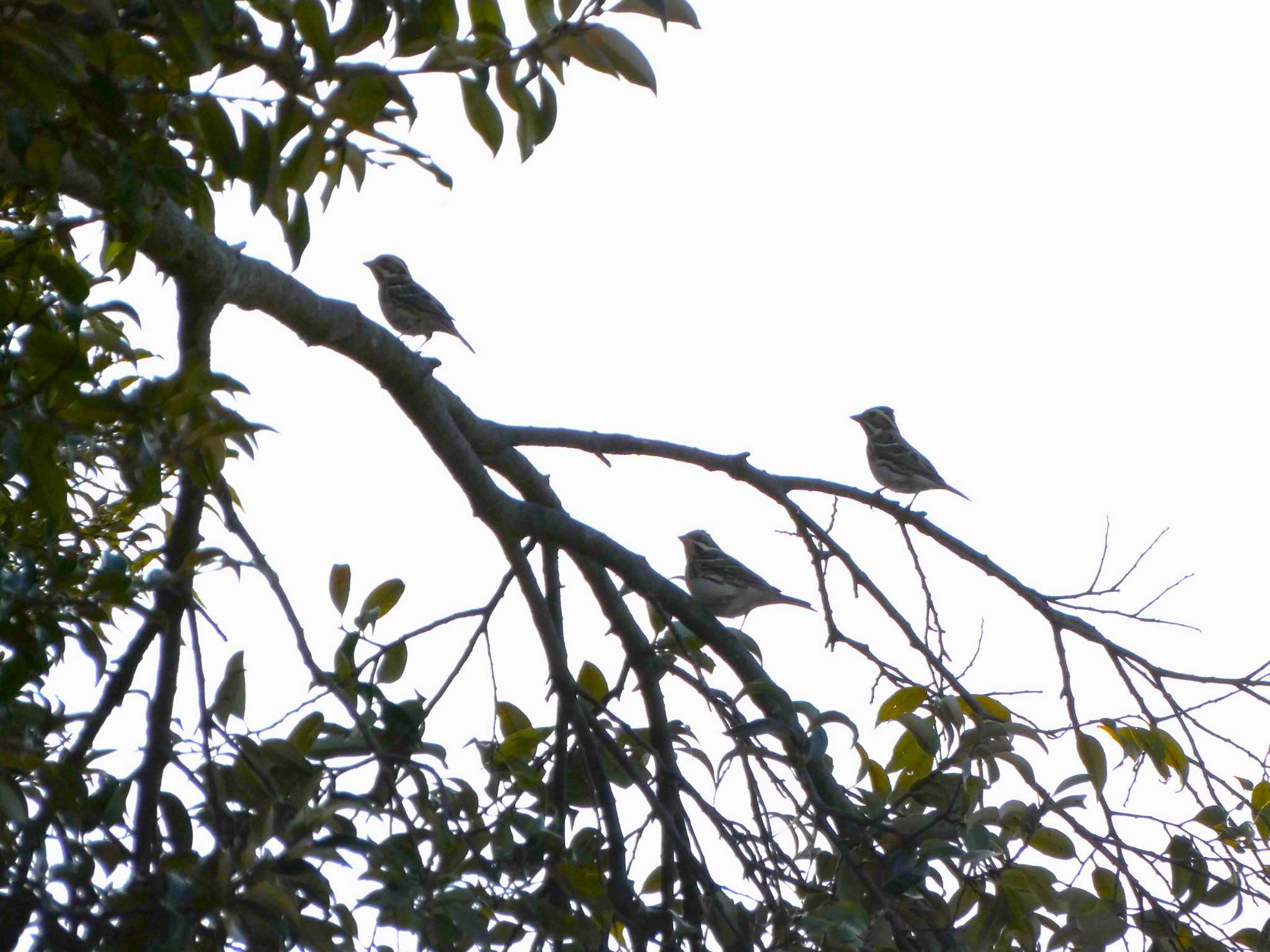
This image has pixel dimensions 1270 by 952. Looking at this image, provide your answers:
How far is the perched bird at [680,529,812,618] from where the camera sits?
335 inches

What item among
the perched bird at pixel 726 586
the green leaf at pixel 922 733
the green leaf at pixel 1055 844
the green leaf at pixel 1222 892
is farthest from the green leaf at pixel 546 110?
the perched bird at pixel 726 586

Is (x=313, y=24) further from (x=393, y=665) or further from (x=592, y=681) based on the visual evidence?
(x=592, y=681)

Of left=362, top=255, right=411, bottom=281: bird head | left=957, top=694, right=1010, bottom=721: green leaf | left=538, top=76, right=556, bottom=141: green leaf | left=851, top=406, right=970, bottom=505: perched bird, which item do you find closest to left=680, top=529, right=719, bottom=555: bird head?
left=851, top=406, right=970, bottom=505: perched bird

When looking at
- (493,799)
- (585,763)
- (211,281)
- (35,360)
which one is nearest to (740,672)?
(585,763)

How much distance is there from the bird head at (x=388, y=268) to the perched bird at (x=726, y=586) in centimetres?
366

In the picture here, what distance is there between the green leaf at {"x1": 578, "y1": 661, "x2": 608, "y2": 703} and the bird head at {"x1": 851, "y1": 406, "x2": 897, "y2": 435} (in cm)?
626

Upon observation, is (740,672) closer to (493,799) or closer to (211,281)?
(493,799)

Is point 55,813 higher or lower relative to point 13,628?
lower

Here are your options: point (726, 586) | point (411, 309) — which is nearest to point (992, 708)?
point (726, 586)

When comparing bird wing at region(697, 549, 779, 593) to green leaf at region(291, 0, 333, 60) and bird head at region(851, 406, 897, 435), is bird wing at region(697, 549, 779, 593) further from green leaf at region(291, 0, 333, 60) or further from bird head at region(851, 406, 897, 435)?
green leaf at region(291, 0, 333, 60)

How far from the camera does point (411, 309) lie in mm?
10984

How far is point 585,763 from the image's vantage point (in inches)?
185

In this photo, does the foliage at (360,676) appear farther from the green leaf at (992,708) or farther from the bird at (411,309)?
the bird at (411,309)

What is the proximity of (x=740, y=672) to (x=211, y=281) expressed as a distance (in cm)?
210
